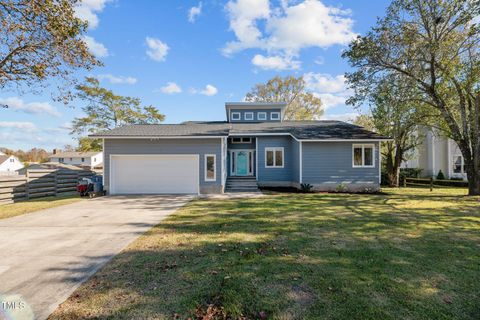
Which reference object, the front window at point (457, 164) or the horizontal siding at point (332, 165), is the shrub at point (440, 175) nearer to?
the front window at point (457, 164)

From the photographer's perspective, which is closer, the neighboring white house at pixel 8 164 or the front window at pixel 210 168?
the front window at pixel 210 168

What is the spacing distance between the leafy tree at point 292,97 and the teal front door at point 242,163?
720 inches

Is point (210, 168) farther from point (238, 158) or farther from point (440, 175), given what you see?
point (440, 175)

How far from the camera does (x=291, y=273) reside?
3762 millimetres

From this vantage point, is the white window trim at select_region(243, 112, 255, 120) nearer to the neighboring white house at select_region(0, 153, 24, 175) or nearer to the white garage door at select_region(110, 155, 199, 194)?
the white garage door at select_region(110, 155, 199, 194)

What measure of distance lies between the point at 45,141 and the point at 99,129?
53.6 meters

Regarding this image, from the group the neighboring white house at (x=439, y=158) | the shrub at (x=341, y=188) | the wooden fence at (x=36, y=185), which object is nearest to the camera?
the wooden fence at (x=36, y=185)

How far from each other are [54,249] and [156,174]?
909 centimetres

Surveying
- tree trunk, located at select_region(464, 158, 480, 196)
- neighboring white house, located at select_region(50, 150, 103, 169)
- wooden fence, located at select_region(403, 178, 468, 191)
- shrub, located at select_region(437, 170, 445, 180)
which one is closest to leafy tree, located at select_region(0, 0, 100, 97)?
tree trunk, located at select_region(464, 158, 480, 196)

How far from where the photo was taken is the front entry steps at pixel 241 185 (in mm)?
15242

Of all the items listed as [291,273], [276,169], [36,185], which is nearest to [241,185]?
[276,169]

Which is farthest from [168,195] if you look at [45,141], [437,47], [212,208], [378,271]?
[45,141]

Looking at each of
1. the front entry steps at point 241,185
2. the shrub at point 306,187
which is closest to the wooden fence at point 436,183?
the shrub at point 306,187

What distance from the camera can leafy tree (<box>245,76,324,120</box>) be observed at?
111 ft
